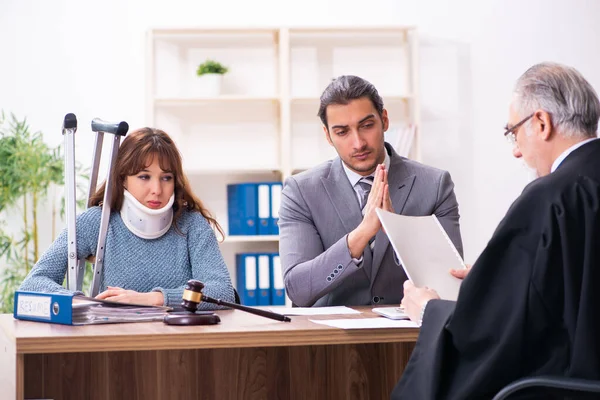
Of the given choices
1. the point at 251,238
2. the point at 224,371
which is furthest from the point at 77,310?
the point at 251,238

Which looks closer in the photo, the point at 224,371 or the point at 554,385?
the point at 554,385

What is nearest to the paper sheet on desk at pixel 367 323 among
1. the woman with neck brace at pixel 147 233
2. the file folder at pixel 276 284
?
the woman with neck brace at pixel 147 233

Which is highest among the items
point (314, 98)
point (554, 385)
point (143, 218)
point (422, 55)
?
point (422, 55)

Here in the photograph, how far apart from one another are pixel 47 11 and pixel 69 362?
3.34 metres

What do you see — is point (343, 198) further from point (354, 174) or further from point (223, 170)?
point (223, 170)

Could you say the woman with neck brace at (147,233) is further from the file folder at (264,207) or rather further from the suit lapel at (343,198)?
the file folder at (264,207)

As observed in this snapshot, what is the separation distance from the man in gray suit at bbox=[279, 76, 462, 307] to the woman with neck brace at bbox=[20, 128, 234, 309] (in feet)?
1.03

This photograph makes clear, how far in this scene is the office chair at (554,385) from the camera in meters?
1.48

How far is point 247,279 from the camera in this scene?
4699 millimetres

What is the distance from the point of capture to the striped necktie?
9.37 feet

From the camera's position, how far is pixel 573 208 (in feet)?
5.28

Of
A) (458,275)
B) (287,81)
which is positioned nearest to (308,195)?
(458,275)

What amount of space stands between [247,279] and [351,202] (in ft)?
6.53

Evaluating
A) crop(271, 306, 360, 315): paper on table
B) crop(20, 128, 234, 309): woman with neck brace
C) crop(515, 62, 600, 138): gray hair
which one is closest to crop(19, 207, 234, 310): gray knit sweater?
crop(20, 128, 234, 309): woman with neck brace
